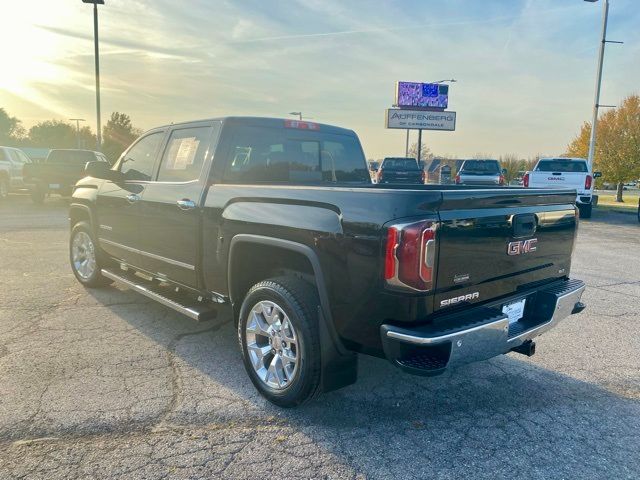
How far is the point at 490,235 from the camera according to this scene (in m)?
2.86

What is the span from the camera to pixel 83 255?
6.20m

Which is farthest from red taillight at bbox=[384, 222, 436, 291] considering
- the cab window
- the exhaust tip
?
the cab window

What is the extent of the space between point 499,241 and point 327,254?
107cm

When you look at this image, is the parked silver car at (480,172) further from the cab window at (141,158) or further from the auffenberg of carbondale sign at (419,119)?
the auffenberg of carbondale sign at (419,119)

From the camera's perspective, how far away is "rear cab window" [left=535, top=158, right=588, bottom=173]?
16422 mm

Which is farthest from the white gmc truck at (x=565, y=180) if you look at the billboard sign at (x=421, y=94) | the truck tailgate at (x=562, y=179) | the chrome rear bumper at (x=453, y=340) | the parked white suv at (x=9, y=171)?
the billboard sign at (x=421, y=94)

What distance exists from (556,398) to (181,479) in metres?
2.63

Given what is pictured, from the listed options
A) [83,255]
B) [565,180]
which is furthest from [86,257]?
[565,180]

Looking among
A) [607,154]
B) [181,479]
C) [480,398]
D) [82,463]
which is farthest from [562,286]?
[607,154]

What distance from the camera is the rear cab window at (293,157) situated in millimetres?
4078

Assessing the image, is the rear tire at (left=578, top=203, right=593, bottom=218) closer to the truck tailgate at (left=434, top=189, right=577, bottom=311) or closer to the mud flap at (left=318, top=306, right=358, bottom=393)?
the truck tailgate at (left=434, top=189, right=577, bottom=311)

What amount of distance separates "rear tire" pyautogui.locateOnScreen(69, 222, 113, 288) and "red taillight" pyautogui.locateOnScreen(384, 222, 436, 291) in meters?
4.41

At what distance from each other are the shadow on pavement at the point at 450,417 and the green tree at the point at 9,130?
97.4m

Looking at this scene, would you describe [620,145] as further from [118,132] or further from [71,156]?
[118,132]
